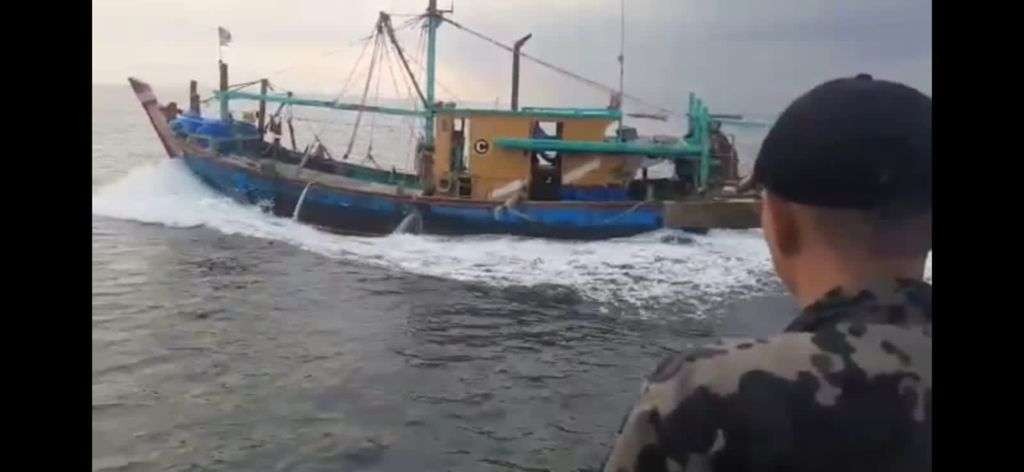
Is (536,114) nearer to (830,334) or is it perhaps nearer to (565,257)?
(565,257)

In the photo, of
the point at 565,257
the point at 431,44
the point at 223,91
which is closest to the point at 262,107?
the point at 223,91

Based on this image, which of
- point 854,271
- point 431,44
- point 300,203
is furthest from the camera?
point 431,44

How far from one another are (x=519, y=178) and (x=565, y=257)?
8.54 ft

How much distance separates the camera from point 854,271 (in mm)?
1371

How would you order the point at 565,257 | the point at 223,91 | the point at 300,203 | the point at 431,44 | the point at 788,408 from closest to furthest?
the point at 788,408, the point at 565,257, the point at 300,203, the point at 431,44, the point at 223,91

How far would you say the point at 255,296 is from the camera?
46.1ft

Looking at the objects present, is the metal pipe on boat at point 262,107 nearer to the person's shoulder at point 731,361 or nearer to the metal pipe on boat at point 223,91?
the metal pipe on boat at point 223,91

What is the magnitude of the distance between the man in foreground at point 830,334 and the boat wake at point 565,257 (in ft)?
39.2

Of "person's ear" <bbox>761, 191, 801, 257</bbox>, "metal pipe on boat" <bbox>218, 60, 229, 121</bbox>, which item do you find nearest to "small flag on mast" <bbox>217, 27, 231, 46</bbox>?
"metal pipe on boat" <bbox>218, 60, 229, 121</bbox>

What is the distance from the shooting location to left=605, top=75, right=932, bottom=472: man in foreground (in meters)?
1.21

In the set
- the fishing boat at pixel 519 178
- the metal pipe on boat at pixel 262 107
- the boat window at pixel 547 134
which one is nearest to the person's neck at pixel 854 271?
the fishing boat at pixel 519 178

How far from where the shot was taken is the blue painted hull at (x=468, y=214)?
1744 centimetres
